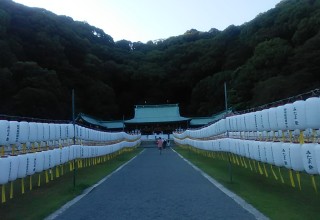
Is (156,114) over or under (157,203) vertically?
over

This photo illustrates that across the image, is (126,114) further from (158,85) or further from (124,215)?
(124,215)

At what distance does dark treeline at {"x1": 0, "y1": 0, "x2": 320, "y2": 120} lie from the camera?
48.1 meters

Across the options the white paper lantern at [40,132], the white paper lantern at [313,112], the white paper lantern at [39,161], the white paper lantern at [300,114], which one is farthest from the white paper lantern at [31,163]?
the white paper lantern at [313,112]

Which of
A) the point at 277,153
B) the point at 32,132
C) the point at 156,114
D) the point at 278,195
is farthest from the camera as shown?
the point at 156,114

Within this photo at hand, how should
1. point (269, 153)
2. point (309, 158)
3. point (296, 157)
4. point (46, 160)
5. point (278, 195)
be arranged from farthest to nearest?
point (46, 160) → point (269, 153) → point (278, 195) → point (296, 157) → point (309, 158)

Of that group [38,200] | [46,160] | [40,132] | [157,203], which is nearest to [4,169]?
[38,200]

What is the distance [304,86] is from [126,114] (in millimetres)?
52325

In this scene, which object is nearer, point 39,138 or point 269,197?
point 269,197

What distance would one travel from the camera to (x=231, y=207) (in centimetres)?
840

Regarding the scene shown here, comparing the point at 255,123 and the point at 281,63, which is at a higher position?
the point at 281,63

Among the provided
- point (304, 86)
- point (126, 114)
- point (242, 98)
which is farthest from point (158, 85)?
point (304, 86)

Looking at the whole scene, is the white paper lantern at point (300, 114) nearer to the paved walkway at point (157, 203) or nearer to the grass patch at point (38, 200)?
the paved walkway at point (157, 203)

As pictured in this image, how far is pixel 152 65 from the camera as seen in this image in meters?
94.1

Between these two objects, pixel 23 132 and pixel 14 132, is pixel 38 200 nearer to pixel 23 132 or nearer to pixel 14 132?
pixel 14 132
